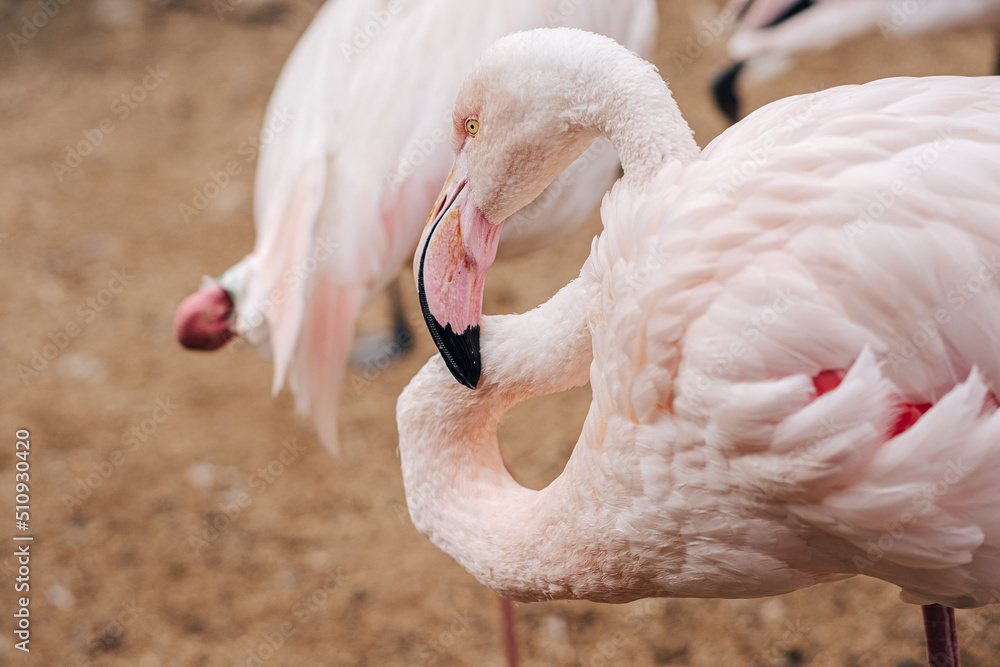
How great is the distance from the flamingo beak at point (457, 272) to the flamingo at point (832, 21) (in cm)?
218

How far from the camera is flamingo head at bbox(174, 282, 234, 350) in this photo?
2.90 m

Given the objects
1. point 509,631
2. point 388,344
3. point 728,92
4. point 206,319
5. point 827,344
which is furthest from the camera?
point 388,344

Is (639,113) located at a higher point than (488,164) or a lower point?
higher

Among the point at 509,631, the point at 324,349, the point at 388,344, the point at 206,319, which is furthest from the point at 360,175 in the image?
the point at 388,344

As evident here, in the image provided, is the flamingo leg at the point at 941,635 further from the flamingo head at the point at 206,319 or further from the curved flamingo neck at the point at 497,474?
the flamingo head at the point at 206,319

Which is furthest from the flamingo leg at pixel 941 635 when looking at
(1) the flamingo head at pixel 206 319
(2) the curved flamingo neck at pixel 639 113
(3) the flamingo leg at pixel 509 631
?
(1) the flamingo head at pixel 206 319

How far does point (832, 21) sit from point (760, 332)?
2.48 m

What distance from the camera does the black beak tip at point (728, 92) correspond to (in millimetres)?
3658

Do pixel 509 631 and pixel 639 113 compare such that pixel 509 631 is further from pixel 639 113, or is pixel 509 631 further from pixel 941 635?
pixel 639 113

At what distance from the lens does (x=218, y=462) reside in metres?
3.35

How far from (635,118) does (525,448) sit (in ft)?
6.83

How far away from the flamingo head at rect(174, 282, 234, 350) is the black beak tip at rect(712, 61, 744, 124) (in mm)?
2223

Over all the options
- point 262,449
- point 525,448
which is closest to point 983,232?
point 525,448

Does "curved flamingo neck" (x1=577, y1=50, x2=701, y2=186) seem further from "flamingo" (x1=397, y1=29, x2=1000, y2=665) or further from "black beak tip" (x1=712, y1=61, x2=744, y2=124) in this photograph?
"black beak tip" (x1=712, y1=61, x2=744, y2=124)
